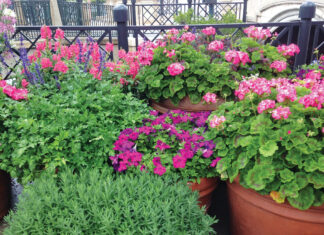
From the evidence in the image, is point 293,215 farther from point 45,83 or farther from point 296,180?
point 45,83

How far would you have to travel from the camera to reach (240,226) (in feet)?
7.13

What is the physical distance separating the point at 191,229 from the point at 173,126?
3.43 feet

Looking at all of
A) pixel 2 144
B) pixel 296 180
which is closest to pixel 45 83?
pixel 2 144

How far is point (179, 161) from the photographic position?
2.13 metres

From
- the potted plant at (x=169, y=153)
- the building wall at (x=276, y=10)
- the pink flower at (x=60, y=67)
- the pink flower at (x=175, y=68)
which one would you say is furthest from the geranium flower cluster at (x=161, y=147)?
the building wall at (x=276, y=10)

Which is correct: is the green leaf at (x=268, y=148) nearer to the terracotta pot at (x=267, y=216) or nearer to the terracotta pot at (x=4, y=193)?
the terracotta pot at (x=267, y=216)

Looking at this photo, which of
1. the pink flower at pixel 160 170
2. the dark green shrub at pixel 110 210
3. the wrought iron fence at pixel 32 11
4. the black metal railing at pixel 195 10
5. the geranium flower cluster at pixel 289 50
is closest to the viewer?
the dark green shrub at pixel 110 210

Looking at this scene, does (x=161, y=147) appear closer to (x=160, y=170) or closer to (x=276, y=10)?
(x=160, y=170)

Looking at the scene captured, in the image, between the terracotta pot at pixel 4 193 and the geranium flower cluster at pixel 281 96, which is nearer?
the geranium flower cluster at pixel 281 96

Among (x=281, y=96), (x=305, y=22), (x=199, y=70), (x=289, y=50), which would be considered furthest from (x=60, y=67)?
(x=305, y=22)

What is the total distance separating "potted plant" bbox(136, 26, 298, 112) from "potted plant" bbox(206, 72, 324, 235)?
78 centimetres

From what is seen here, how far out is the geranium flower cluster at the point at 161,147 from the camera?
7.05ft

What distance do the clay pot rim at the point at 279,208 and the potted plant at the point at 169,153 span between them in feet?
0.97

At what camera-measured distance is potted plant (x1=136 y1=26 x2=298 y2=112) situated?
289 cm
